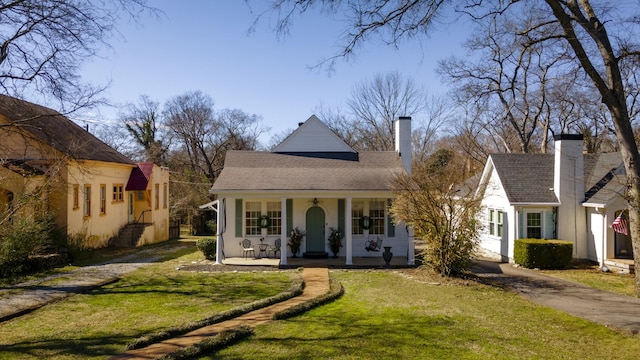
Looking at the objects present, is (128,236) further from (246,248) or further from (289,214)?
(289,214)

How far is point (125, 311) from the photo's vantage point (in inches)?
399

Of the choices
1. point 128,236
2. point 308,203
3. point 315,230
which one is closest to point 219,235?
point 308,203

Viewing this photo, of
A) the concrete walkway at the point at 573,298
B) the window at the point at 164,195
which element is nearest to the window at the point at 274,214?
the concrete walkway at the point at 573,298

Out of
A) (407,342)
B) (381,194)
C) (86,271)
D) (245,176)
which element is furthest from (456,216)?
(86,271)

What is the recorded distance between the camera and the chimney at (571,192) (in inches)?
714

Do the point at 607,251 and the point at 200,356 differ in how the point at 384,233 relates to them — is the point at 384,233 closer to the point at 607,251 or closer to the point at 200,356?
the point at 607,251

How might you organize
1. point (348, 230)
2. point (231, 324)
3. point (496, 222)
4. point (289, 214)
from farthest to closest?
point (496, 222) < point (289, 214) < point (348, 230) < point (231, 324)

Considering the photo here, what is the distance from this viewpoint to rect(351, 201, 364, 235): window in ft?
60.1

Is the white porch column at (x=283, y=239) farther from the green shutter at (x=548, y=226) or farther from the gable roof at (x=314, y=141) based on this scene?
the green shutter at (x=548, y=226)

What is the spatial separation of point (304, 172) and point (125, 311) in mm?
9823

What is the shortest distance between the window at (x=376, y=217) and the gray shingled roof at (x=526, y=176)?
5483 mm

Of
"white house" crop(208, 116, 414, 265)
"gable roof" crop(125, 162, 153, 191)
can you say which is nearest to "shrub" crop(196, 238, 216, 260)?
"white house" crop(208, 116, 414, 265)

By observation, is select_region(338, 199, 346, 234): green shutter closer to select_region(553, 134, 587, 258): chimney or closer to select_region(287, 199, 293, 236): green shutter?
select_region(287, 199, 293, 236): green shutter

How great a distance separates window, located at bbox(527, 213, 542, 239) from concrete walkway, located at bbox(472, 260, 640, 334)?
2.27 m
